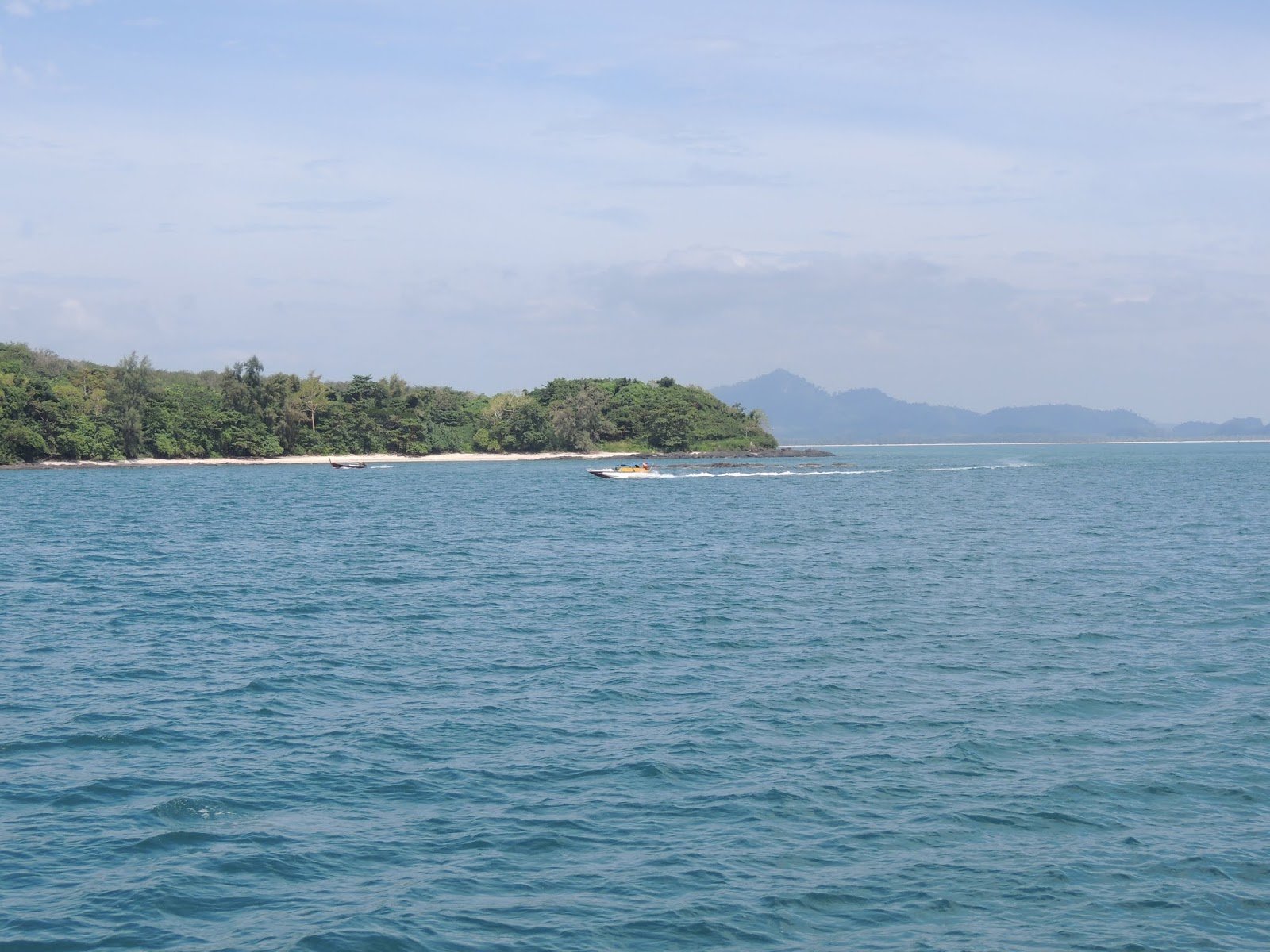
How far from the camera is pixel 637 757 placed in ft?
67.8

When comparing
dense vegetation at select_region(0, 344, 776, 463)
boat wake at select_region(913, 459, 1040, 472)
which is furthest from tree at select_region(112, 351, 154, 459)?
boat wake at select_region(913, 459, 1040, 472)

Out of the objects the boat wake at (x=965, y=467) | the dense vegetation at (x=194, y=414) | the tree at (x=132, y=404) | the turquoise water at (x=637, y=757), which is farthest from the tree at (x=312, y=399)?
the turquoise water at (x=637, y=757)

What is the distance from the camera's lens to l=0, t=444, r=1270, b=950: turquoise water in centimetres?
1470

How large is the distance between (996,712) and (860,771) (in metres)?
5.38

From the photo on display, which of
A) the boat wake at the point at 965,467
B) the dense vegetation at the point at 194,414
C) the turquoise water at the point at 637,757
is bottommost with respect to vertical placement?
the turquoise water at the point at 637,757

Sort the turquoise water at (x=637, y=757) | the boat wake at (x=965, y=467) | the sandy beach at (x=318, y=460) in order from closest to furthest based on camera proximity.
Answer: the turquoise water at (x=637, y=757) → the sandy beach at (x=318, y=460) → the boat wake at (x=965, y=467)

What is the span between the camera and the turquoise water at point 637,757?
14.7 metres

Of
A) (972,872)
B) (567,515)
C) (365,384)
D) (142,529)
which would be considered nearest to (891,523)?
(567,515)

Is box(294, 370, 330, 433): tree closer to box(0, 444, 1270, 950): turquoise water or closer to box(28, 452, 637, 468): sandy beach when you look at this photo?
box(28, 452, 637, 468): sandy beach

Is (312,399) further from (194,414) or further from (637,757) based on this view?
(637,757)

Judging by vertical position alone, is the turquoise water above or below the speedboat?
below

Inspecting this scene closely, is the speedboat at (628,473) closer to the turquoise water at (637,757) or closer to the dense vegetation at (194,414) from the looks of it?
the dense vegetation at (194,414)

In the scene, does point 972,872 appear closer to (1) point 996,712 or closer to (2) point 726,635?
(1) point 996,712

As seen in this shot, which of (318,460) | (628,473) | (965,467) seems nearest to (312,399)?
(318,460)
